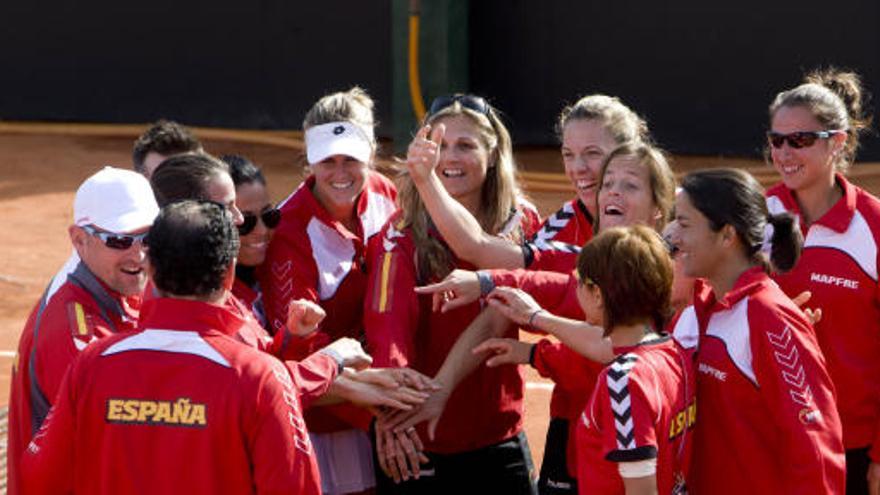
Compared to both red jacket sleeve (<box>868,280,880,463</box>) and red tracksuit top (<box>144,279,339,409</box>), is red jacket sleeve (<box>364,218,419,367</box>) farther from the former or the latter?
red jacket sleeve (<box>868,280,880,463</box>)

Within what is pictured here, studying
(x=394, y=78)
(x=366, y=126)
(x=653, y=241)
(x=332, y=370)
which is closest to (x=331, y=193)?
(x=366, y=126)

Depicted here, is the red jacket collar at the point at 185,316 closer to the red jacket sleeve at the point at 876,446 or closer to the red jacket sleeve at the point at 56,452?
the red jacket sleeve at the point at 56,452

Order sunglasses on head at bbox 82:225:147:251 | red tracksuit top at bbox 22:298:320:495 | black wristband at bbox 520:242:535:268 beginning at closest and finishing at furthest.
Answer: red tracksuit top at bbox 22:298:320:495, sunglasses on head at bbox 82:225:147:251, black wristband at bbox 520:242:535:268

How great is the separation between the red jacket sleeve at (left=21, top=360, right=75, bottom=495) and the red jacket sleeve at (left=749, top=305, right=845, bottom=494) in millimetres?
1878

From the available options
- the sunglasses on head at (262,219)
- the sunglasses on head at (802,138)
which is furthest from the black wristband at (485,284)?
the sunglasses on head at (802,138)

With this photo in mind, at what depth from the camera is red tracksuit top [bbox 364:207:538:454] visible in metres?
5.08

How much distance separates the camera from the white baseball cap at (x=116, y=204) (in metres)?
4.37

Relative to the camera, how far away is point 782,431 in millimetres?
4176

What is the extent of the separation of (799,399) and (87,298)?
204cm

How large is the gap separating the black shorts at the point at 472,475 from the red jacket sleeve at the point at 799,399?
1.36m

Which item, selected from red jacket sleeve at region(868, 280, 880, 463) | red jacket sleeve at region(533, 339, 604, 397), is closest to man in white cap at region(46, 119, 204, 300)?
red jacket sleeve at region(533, 339, 604, 397)

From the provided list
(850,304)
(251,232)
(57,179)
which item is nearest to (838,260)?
(850,304)

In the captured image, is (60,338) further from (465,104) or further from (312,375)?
(465,104)

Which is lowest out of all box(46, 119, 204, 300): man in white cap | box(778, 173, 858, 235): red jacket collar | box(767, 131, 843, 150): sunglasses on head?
box(778, 173, 858, 235): red jacket collar
